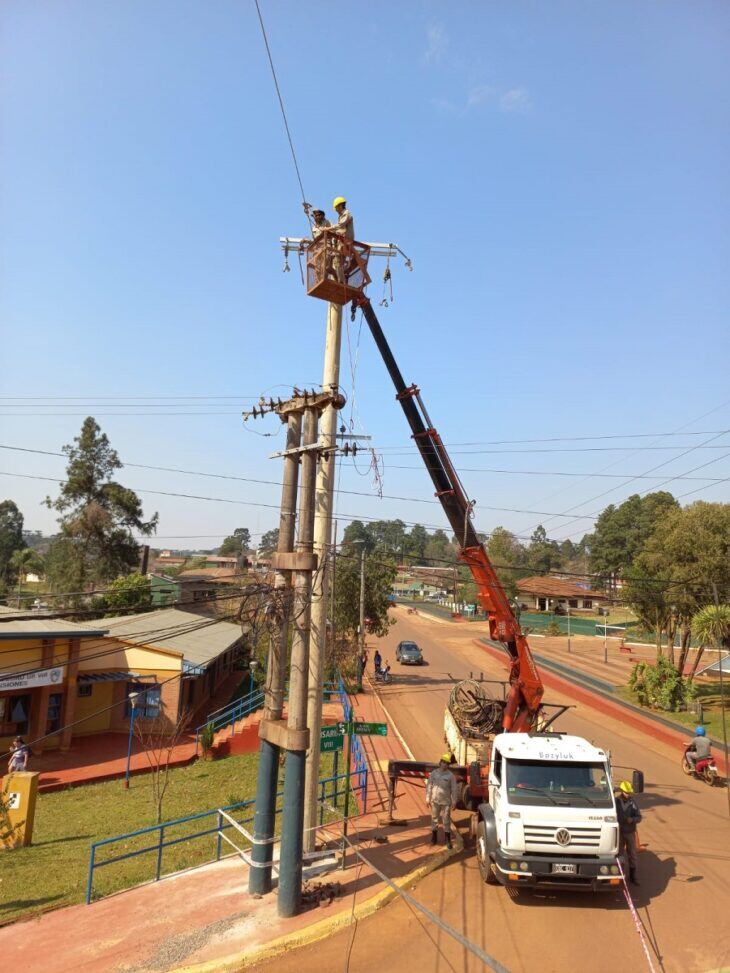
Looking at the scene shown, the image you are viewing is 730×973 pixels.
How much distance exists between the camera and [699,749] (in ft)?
56.7

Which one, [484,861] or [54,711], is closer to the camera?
[484,861]

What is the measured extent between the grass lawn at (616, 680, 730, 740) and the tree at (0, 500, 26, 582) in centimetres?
7727

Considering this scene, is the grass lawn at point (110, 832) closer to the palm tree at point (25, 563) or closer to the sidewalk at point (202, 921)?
the sidewalk at point (202, 921)

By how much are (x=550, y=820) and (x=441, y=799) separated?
253 centimetres

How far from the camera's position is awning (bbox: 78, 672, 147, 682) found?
80.9ft

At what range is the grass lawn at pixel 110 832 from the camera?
472 inches

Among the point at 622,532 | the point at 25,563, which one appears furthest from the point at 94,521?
the point at 622,532

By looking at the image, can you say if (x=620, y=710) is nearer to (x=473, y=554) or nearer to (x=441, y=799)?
(x=473, y=554)

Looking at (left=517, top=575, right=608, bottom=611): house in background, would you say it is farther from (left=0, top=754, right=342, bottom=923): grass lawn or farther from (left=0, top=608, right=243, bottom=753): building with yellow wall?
(left=0, top=754, right=342, bottom=923): grass lawn

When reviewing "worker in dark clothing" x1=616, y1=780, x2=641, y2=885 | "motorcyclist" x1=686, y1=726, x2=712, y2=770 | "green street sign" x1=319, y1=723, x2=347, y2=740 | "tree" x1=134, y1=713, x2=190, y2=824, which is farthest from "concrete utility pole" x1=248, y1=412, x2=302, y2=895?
"motorcyclist" x1=686, y1=726, x2=712, y2=770

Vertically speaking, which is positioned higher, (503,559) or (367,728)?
(503,559)

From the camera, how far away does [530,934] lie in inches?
338

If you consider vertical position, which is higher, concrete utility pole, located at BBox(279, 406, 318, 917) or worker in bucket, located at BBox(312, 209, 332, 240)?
worker in bucket, located at BBox(312, 209, 332, 240)

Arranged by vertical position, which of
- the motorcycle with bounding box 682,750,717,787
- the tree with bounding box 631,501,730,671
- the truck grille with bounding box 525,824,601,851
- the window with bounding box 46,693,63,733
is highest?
the tree with bounding box 631,501,730,671
